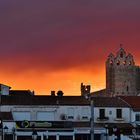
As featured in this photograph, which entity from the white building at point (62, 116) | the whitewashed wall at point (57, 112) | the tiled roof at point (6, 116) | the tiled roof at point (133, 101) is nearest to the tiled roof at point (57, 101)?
the white building at point (62, 116)

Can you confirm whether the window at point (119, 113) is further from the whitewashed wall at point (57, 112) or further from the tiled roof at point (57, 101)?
the tiled roof at point (57, 101)

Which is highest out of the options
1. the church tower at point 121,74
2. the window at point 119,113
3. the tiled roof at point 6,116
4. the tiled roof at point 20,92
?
the church tower at point 121,74

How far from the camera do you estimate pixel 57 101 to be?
335ft

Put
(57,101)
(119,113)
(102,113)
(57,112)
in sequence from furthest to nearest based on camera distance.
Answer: (119,113) → (102,113) → (57,101) → (57,112)

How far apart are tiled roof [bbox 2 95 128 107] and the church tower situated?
83.3m

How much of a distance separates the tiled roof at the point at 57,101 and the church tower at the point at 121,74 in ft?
273

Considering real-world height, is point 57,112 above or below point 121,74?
below

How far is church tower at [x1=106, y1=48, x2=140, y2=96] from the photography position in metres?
190

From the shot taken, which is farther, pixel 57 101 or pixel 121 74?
pixel 121 74

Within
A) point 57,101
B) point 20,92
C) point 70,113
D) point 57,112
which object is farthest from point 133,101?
point 20,92

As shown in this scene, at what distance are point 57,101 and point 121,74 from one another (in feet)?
313

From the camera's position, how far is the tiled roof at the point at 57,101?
334ft

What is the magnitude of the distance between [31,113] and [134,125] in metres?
12.4

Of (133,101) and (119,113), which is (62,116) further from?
(133,101)
